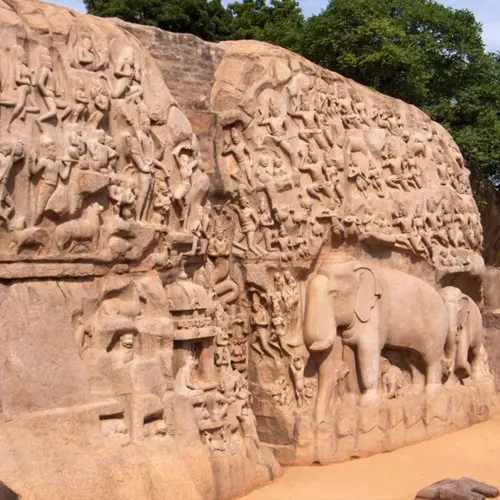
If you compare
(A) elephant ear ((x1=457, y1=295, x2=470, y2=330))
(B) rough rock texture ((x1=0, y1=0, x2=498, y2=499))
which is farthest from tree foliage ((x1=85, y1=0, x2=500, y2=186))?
(A) elephant ear ((x1=457, y1=295, x2=470, y2=330))

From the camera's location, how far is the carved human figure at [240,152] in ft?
36.9

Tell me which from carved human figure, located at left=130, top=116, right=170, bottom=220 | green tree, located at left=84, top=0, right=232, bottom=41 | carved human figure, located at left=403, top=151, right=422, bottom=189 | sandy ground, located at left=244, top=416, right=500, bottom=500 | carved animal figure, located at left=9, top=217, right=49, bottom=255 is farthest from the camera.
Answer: green tree, located at left=84, top=0, right=232, bottom=41

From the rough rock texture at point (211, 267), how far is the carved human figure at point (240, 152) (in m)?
0.02

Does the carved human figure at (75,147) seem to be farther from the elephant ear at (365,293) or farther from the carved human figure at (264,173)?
the elephant ear at (365,293)

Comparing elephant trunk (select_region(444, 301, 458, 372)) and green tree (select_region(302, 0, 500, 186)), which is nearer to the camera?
elephant trunk (select_region(444, 301, 458, 372))

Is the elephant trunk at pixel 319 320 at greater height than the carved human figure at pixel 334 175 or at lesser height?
lesser

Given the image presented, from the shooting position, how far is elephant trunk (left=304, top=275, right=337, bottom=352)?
36.3 ft

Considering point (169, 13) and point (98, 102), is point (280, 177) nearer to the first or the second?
point (98, 102)

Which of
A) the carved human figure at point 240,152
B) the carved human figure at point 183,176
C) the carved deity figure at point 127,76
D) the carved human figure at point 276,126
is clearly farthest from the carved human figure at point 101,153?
the carved human figure at point 276,126

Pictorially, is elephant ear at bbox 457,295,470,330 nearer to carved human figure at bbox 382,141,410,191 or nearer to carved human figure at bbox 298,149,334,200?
carved human figure at bbox 382,141,410,191

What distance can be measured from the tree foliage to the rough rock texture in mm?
4316

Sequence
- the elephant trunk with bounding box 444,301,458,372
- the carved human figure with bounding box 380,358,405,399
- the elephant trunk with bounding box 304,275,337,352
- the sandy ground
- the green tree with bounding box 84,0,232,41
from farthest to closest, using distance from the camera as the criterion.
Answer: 1. the green tree with bounding box 84,0,232,41
2. the elephant trunk with bounding box 444,301,458,372
3. the carved human figure with bounding box 380,358,405,399
4. the elephant trunk with bounding box 304,275,337,352
5. the sandy ground

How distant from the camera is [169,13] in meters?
21.3

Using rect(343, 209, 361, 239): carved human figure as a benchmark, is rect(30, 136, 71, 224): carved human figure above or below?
above
